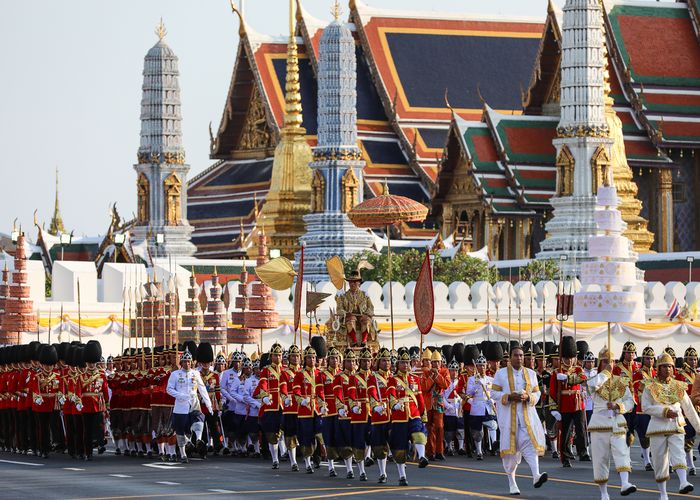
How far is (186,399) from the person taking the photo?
24188mm

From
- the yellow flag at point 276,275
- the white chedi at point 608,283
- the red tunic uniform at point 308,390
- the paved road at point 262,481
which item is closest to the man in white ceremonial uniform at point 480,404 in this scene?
the paved road at point 262,481

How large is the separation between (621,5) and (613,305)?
30.9m

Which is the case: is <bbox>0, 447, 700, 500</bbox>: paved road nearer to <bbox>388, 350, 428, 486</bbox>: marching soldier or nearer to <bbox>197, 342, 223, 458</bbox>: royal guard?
<bbox>388, 350, 428, 486</bbox>: marching soldier

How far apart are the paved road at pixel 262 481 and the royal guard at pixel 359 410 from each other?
0.36 meters

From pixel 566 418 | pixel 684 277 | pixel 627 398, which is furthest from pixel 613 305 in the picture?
pixel 684 277

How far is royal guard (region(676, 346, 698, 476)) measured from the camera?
2272 cm

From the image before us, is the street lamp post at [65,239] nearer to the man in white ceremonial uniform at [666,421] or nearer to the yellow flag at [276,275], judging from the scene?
the yellow flag at [276,275]

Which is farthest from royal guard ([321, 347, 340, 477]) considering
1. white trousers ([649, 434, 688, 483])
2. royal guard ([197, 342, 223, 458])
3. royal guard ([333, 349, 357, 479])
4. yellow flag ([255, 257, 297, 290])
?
yellow flag ([255, 257, 297, 290])

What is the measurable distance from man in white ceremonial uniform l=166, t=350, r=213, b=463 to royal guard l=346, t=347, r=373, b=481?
2976 millimetres

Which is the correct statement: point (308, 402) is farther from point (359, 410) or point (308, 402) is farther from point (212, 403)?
point (212, 403)

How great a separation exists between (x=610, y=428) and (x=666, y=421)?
1.71 ft

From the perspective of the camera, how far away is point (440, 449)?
2450 centimetres

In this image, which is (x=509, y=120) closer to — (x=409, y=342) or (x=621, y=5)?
(x=621, y=5)

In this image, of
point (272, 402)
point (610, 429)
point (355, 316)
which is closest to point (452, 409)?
point (355, 316)
